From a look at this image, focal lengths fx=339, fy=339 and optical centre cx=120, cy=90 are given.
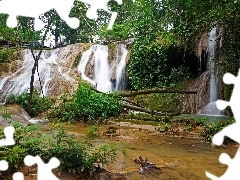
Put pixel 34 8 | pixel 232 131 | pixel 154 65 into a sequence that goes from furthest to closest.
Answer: pixel 154 65 < pixel 34 8 < pixel 232 131

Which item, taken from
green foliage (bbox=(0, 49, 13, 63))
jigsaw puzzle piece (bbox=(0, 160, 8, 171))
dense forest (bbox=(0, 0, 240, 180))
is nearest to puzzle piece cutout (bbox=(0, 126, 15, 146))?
dense forest (bbox=(0, 0, 240, 180))

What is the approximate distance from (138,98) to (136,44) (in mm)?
3418

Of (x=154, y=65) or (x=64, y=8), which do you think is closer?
(x=64, y=8)

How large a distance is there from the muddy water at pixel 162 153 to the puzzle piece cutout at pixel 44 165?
0.71 meters

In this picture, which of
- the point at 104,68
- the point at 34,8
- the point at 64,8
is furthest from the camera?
the point at 104,68

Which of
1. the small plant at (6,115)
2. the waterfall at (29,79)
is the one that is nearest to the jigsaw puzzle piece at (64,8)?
the small plant at (6,115)

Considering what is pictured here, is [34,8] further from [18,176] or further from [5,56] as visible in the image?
[5,56]

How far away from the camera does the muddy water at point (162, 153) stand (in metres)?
4.07

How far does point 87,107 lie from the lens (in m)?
9.23

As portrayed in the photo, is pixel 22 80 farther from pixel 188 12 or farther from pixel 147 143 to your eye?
pixel 147 143

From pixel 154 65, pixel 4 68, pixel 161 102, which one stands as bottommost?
pixel 161 102

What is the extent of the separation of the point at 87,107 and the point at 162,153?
4.22 m

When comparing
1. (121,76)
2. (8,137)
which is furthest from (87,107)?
(121,76)

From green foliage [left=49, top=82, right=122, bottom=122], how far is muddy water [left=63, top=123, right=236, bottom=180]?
0.89 meters
